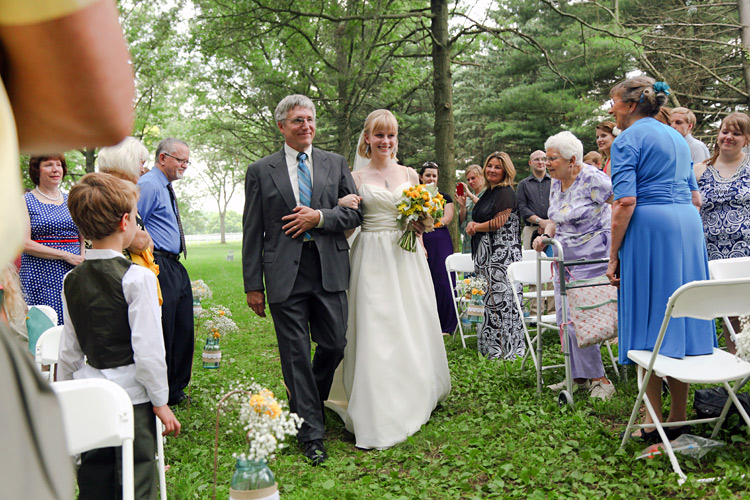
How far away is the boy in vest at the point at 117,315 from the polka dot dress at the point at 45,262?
227 centimetres

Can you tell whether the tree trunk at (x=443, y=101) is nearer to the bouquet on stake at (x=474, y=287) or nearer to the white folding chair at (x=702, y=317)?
the bouquet on stake at (x=474, y=287)

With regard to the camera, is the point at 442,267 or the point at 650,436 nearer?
the point at 650,436

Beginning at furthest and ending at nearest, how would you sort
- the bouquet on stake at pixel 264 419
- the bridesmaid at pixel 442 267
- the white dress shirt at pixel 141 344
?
the bridesmaid at pixel 442 267 < the white dress shirt at pixel 141 344 < the bouquet on stake at pixel 264 419

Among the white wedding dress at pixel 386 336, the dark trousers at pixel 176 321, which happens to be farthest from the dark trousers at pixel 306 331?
the dark trousers at pixel 176 321

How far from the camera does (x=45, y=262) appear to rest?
495cm

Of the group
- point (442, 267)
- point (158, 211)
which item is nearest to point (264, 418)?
point (158, 211)

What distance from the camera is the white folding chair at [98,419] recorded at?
191cm

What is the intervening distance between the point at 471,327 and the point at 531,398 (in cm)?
330

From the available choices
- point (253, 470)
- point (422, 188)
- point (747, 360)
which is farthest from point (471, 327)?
point (253, 470)

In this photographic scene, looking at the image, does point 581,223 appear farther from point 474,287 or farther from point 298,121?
point 298,121

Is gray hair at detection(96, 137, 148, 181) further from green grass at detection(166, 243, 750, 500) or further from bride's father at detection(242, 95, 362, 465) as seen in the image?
green grass at detection(166, 243, 750, 500)

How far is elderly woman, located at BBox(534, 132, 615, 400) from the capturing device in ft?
17.3

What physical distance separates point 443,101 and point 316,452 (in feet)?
22.0

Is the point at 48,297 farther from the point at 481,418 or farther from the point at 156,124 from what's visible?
the point at 156,124
